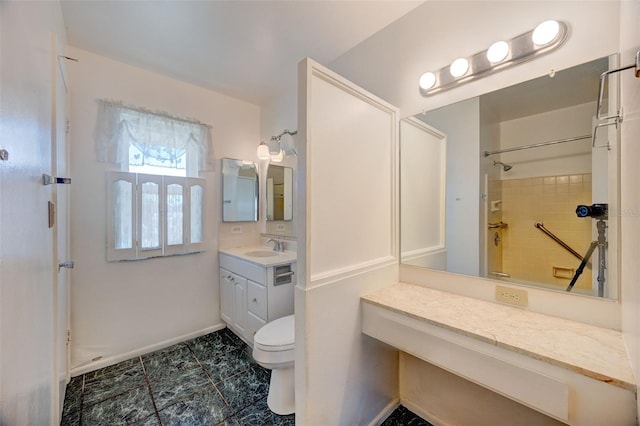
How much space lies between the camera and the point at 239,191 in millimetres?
2777

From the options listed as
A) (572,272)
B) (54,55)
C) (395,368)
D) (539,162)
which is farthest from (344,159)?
(54,55)

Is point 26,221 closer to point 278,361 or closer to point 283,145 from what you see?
point 278,361

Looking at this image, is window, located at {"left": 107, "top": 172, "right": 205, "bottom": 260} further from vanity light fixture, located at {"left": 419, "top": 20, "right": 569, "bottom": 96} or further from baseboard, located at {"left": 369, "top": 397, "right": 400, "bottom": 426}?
vanity light fixture, located at {"left": 419, "top": 20, "right": 569, "bottom": 96}

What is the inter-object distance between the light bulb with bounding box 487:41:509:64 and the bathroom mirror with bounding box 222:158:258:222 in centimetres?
237

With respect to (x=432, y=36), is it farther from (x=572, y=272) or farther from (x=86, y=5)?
(x=86, y=5)

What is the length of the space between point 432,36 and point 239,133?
83.2 inches

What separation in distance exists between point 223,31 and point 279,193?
1.52 meters

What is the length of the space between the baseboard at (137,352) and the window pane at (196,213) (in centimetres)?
94

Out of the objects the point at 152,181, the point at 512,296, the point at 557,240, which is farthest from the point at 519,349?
the point at 152,181

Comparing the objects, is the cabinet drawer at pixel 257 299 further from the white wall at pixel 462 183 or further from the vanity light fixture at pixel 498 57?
the vanity light fixture at pixel 498 57

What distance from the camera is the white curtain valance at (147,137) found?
2037 millimetres

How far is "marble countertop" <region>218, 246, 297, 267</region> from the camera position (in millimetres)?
2082

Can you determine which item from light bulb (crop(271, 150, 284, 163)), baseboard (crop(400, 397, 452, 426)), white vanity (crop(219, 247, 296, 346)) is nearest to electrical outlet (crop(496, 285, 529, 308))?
baseboard (crop(400, 397, 452, 426))

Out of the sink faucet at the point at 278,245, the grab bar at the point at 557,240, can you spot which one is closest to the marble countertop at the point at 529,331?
the grab bar at the point at 557,240
